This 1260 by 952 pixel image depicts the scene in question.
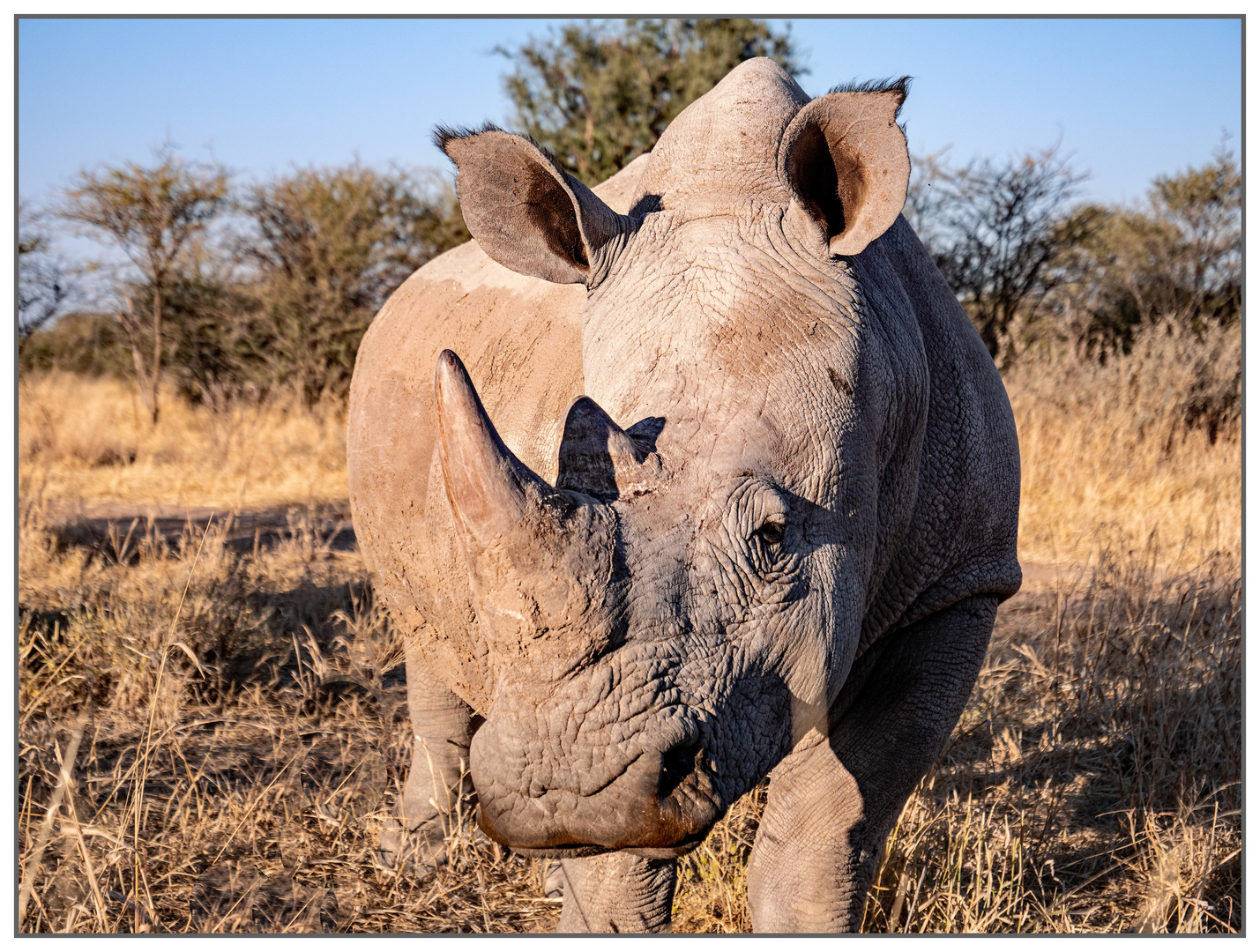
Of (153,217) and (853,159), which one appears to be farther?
(153,217)

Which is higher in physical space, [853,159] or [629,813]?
[853,159]

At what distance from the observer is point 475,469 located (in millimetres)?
1776

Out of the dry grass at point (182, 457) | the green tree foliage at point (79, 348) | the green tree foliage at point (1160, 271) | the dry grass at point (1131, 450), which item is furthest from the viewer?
the green tree foliage at point (79, 348)

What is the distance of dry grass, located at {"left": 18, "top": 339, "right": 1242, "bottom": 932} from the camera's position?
124 inches

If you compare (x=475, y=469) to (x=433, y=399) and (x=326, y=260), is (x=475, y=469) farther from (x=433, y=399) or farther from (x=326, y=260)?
(x=326, y=260)

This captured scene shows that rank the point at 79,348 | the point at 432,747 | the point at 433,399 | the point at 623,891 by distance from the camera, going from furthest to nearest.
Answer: the point at 79,348 → the point at 432,747 → the point at 433,399 → the point at 623,891

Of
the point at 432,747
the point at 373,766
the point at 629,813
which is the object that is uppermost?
the point at 629,813

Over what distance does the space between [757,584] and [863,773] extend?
3.66 feet

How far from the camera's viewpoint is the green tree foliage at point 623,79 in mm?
13273

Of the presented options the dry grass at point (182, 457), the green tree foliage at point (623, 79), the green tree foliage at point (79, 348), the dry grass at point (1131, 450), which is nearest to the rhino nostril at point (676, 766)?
the dry grass at point (1131, 450)

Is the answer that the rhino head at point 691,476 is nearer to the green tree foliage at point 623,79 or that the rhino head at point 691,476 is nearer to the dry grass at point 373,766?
the dry grass at point 373,766

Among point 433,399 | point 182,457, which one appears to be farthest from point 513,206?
point 182,457

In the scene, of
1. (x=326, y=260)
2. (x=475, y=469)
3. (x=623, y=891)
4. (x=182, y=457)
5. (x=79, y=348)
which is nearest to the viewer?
(x=475, y=469)

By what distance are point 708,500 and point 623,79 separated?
41.6 ft
